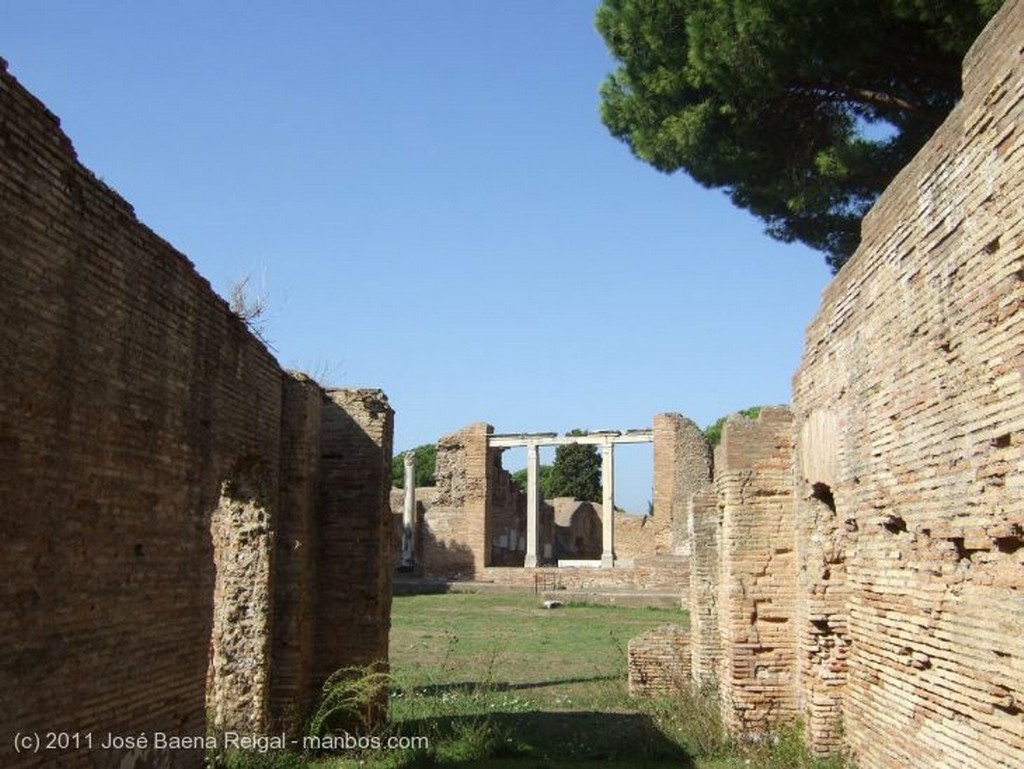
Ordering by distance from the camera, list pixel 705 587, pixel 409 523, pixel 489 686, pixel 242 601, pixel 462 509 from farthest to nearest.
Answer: pixel 409 523 < pixel 462 509 < pixel 489 686 < pixel 705 587 < pixel 242 601

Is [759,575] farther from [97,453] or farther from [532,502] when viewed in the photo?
[532,502]

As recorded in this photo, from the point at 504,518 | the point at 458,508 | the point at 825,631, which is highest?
the point at 458,508

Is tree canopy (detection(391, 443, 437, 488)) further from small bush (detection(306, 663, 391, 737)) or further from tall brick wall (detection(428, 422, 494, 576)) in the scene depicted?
small bush (detection(306, 663, 391, 737))

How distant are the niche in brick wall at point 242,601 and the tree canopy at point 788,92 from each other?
6479mm

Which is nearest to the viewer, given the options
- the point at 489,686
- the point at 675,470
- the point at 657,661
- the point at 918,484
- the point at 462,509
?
the point at 918,484

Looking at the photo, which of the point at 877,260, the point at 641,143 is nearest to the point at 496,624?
the point at 641,143

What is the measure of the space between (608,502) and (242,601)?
2692 centimetres

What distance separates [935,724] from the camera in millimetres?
5691

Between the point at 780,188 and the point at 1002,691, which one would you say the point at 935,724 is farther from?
the point at 780,188

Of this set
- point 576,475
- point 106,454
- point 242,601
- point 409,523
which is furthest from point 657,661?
point 576,475

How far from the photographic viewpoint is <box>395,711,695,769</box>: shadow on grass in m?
9.09

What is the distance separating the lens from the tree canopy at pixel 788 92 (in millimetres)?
10648

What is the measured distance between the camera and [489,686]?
479 inches

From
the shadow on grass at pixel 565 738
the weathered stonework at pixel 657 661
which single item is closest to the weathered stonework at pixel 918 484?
the shadow on grass at pixel 565 738
